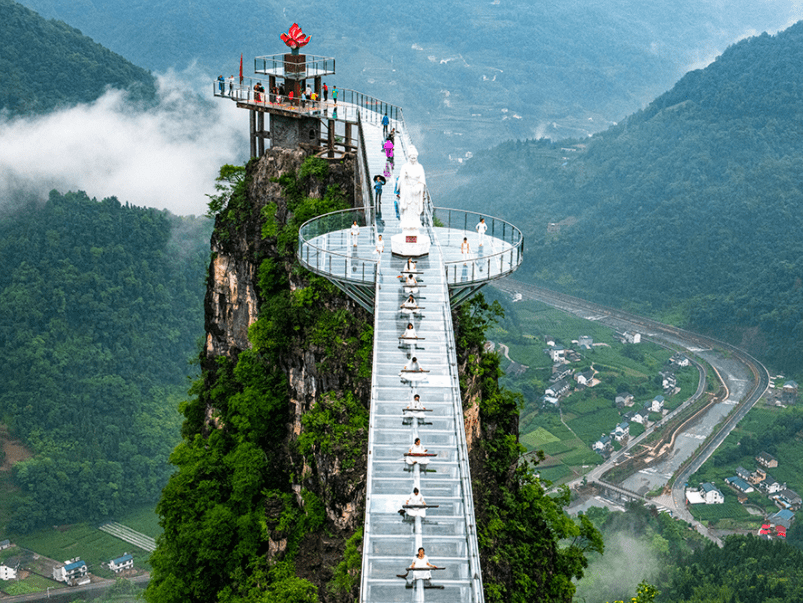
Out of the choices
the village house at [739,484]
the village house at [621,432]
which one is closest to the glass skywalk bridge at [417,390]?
the village house at [739,484]

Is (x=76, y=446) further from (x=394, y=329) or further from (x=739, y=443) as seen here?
(x=394, y=329)

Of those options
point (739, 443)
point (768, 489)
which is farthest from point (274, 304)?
point (739, 443)

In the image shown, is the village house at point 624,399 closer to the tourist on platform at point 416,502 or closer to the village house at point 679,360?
the village house at point 679,360

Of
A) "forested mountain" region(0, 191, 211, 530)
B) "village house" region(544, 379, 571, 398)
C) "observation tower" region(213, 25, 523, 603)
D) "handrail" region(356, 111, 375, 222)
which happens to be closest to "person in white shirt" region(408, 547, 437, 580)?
"observation tower" region(213, 25, 523, 603)

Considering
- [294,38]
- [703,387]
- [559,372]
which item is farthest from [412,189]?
[703,387]

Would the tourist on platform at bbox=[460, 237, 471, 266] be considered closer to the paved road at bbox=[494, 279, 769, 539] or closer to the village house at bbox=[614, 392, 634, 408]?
the paved road at bbox=[494, 279, 769, 539]
